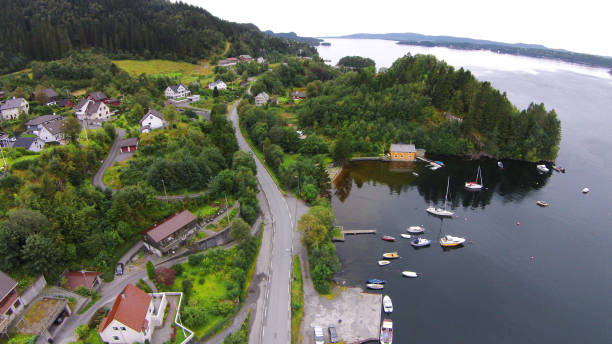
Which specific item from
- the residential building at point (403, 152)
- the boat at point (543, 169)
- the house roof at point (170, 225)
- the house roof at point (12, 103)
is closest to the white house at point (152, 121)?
the house roof at point (12, 103)

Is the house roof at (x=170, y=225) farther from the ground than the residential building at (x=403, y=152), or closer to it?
closer to it

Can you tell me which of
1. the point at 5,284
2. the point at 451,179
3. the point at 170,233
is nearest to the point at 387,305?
the point at 170,233

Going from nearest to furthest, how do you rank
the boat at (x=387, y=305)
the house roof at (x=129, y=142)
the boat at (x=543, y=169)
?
1. the boat at (x=387, y=305)
2. the house roof at (x=129, y=142)
3. the boat at (x=543, y=169)

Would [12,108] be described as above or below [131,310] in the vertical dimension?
above

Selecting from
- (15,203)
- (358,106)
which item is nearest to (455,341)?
(15,203)

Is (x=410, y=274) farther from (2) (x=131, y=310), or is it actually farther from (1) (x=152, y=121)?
(1) (x=152, y=121)

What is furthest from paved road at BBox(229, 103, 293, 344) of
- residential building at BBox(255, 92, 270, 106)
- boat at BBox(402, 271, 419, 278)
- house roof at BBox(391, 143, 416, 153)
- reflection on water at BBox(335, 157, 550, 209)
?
residential building at BBox(255, 92, 270, 106)

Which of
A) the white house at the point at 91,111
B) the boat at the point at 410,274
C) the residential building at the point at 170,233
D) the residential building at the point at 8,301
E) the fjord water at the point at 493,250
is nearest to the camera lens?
the residential building at the point at 8,301

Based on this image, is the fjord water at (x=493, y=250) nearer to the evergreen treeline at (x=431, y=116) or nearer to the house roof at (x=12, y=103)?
the evergreen treeline at (x=431, y=116)
